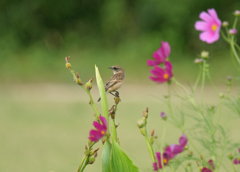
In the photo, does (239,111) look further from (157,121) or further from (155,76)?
(157,121)

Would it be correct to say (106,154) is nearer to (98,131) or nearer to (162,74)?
(98,131)

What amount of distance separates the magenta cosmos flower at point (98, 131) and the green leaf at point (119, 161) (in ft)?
0.09

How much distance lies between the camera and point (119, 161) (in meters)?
0.77

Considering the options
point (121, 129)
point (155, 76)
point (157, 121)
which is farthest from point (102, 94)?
point (157, 121)

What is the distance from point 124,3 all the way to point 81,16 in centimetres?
77

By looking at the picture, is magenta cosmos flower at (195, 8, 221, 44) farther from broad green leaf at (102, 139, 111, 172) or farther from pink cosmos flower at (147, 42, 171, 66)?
broad green leaf at (102, 139, 111, 172)

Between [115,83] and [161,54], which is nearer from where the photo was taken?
[161,54]

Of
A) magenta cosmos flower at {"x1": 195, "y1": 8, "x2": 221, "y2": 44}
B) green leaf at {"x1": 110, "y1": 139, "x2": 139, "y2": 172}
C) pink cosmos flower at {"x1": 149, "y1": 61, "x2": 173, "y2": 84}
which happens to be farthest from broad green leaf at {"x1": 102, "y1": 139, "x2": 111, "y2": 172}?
magenta cosmos flower at {"x1": 195, "y1": 8, "x2": 221, "y2": 44}

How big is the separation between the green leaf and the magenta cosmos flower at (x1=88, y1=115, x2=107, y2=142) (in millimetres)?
27

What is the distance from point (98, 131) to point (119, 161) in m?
0.07

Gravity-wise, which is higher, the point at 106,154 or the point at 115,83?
the point at 115,83

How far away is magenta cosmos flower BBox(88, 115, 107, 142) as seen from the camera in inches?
28.5

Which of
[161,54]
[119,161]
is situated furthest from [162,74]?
[119,161]

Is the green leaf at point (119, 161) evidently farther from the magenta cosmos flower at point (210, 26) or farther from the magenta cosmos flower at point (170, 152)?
the magenta cosmos flower at point (210, 26)
